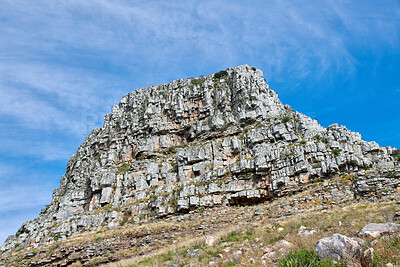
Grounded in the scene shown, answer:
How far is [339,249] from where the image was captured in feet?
24.7

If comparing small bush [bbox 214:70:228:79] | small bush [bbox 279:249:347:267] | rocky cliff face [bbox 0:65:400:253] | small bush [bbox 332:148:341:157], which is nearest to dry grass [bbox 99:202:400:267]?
small bush [bbox 279:249:347:267]

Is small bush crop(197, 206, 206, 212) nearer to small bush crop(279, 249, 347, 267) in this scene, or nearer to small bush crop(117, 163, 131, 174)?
small bush crop(117, 163, 131, 174)

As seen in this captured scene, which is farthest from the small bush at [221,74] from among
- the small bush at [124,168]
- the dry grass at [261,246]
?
the dry grass at [261,246]

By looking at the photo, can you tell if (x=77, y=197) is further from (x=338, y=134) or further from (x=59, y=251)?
(x=338, y=134)

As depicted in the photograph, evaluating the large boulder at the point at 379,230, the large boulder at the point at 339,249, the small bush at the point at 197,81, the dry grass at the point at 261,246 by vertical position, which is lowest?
the dry grass at the point at 261,246

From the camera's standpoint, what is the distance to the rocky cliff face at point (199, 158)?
3338cm

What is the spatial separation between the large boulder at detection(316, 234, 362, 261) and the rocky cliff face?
20.4 metres

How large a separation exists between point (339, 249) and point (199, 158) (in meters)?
37.9

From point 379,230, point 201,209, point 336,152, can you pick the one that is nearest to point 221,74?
point 336,152

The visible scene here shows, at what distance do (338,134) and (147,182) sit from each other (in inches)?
1272

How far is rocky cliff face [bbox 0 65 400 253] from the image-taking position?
33375mm

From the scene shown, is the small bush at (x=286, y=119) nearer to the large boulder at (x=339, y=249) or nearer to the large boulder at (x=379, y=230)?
the large boulder at (x=379, y=230)

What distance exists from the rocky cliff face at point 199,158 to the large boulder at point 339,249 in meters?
20.4

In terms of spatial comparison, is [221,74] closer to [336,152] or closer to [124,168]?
[124,168]
